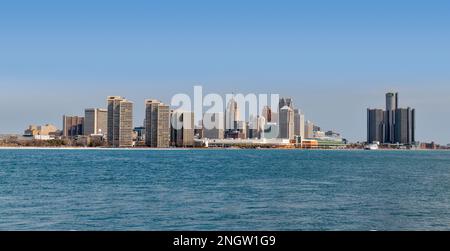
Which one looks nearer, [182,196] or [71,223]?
[71,223]

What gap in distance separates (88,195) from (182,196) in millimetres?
5830

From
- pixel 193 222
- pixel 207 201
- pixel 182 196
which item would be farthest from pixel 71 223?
pixel 182 196
